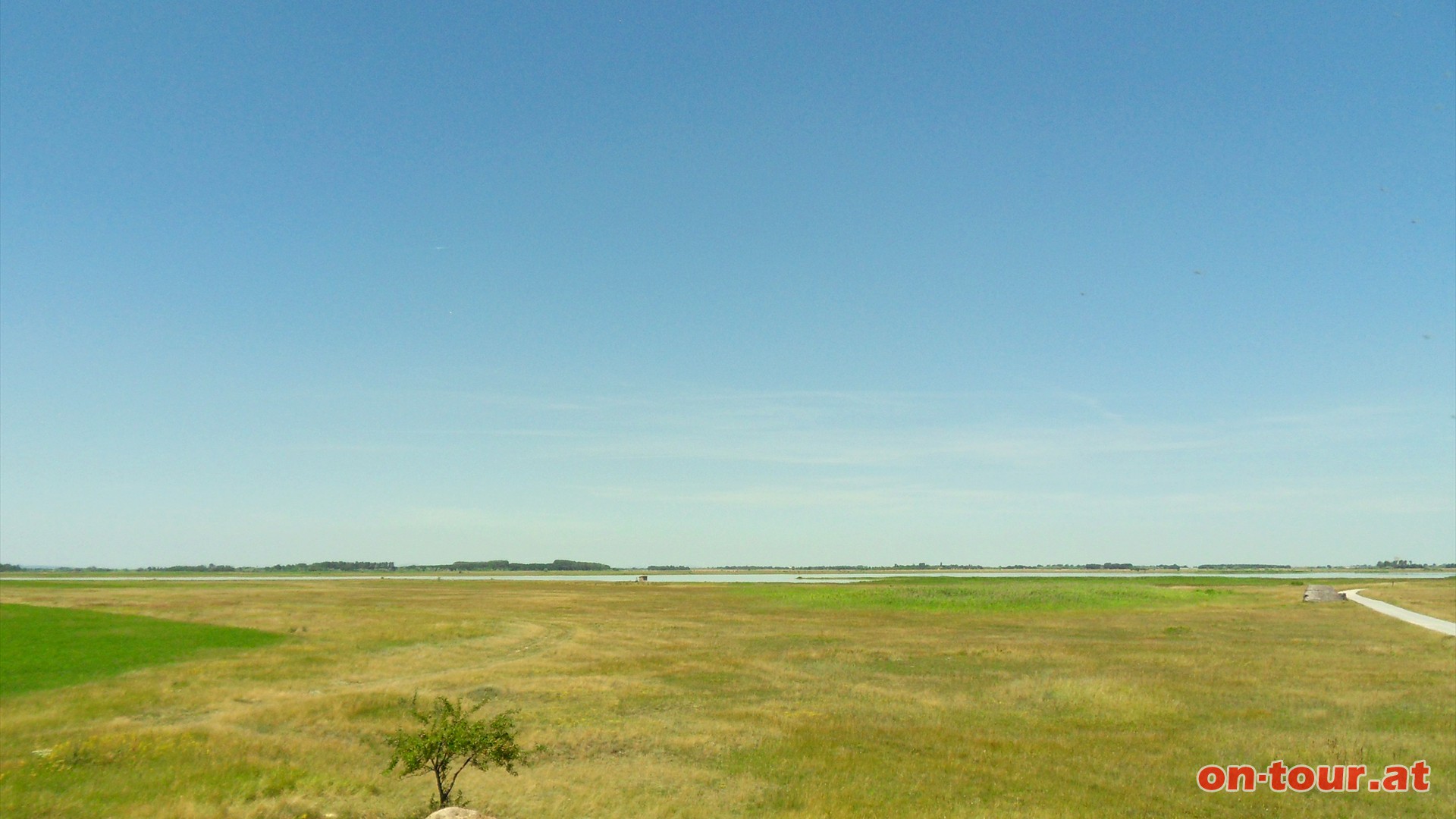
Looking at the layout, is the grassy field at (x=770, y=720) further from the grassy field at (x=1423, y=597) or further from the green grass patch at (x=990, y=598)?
the green grass patch at (x=990, y=598)

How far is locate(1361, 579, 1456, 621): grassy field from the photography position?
244ft

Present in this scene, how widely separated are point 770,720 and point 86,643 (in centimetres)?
3851

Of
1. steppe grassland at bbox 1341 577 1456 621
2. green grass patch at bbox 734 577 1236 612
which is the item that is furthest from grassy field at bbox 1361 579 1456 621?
green grass patch at bbox 734 577 1236 612

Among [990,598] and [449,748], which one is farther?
[990,598]

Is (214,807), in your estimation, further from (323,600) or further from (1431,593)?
(1431,593)

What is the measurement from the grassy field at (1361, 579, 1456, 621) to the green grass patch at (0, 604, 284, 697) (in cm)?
9212

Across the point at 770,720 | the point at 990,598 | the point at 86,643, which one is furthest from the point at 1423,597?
the point at 86,643

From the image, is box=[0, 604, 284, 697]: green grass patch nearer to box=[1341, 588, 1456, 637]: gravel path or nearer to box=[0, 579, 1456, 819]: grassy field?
box=[0, 579, 1456, 819]: grassy field

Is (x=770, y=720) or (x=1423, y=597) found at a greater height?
(x=770, y=720)

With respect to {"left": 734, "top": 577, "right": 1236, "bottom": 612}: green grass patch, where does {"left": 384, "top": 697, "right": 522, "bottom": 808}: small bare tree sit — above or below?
above

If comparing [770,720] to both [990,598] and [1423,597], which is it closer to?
[990,598]

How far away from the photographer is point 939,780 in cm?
2264

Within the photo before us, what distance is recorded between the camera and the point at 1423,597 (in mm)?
94625

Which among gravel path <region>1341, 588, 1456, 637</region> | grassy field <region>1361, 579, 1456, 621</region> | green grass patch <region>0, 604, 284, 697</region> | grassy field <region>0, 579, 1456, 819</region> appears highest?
green grass patch <region>0, 604, 284, 697</region>
